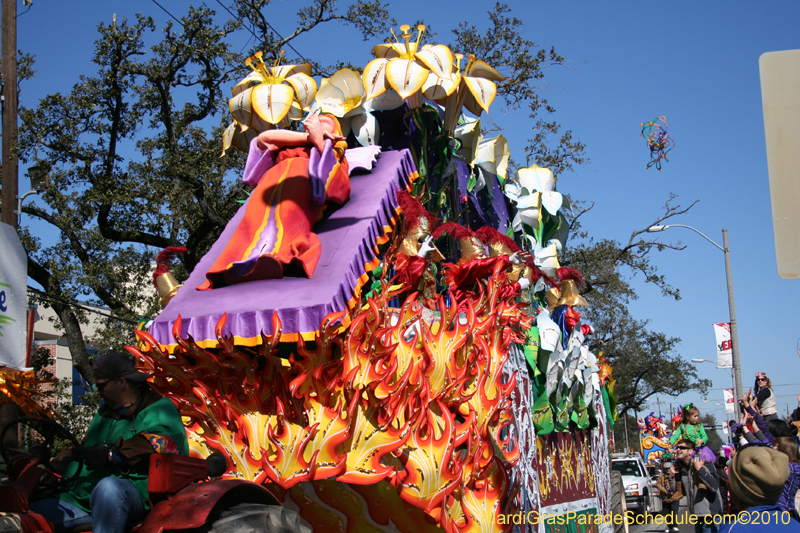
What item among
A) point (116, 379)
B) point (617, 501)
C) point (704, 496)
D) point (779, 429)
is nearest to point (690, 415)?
point (617, 501)

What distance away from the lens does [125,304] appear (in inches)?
510

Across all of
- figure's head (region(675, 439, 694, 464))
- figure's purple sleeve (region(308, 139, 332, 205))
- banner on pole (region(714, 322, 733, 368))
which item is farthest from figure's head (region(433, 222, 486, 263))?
banner on pole (region(714, 322, 733, 368))

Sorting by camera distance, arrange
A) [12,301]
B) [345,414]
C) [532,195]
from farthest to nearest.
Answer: [532,195]
[345,414]
[12,301]

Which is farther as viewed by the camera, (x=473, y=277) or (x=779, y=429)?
(x=779, y=429)

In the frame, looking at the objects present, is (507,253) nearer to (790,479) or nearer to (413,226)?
(413,226)

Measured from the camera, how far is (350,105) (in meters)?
6.90

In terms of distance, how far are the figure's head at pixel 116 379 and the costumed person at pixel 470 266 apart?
9.53ft

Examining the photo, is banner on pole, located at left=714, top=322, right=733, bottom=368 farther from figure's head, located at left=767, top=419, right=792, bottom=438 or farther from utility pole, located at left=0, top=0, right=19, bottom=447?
utility pole, located at left=0, top=0, right=19, bottom=447

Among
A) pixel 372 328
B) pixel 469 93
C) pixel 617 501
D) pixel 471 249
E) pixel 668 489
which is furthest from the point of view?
pixel 617 501

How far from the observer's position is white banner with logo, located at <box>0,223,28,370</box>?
174 inches

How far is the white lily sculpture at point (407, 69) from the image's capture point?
637cm

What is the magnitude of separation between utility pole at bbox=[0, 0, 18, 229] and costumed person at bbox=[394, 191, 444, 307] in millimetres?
4892

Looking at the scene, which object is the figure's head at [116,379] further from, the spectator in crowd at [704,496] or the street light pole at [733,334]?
the street light pole at [733,334]

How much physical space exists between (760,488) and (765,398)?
588 centimetres
